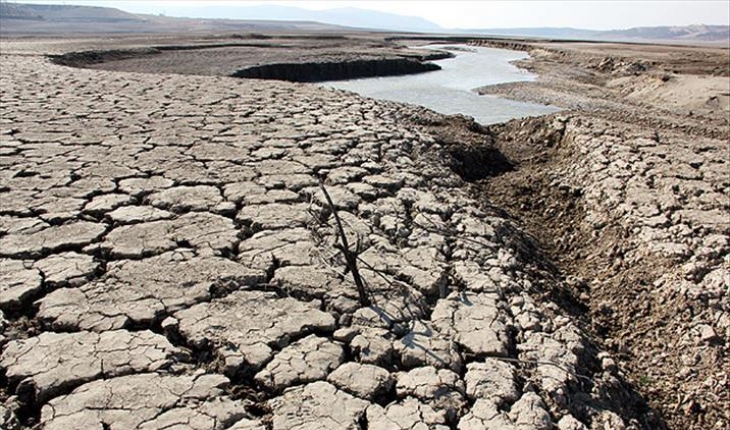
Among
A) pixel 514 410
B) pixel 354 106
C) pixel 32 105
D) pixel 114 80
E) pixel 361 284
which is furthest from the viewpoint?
pixel 114 80

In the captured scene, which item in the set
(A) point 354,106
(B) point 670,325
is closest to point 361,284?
(B) point 670,325

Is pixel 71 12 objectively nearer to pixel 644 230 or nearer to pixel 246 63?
pixel 246 63

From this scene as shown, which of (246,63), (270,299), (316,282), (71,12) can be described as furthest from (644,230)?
(71,12)

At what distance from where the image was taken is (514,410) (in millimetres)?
2062

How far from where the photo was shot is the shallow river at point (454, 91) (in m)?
10.2

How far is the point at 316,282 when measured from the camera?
275cm

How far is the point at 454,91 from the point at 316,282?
10981 millimetres

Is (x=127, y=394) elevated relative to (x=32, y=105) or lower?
lower

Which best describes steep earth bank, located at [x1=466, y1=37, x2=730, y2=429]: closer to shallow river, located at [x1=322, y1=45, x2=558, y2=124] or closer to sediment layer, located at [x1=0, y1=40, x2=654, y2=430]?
sediment layer, located at [x1=0, y1=40, x2=654, y2=430]

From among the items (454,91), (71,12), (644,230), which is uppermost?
(71,12)

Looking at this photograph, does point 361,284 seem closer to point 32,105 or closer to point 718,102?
point 32,105

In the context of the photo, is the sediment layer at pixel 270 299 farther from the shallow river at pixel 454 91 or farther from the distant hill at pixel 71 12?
the distant hill at pixel 71 12

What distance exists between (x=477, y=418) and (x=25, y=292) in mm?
2053

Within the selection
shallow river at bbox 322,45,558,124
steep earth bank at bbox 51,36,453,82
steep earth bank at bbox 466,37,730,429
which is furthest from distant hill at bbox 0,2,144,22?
steep earth bank at bbox 466,37,730,429
